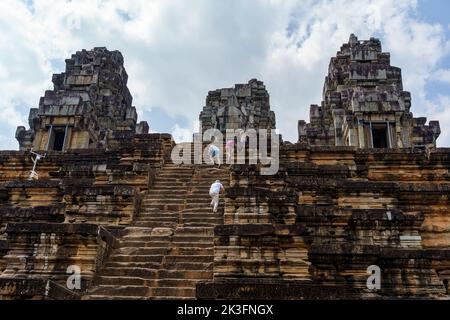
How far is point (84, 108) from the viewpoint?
2216cm

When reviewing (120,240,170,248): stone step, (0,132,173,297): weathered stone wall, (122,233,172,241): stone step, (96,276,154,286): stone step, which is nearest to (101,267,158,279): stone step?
(96,276,154,286): stone step

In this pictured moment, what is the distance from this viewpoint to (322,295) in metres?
5.46

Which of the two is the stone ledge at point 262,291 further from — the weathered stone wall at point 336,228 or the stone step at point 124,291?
the stone step at point 124,291

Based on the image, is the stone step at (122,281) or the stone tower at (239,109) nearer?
the stone step at (122,281)

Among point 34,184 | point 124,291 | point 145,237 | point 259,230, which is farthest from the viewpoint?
point 34,184

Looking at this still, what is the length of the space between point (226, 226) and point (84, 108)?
1747cm

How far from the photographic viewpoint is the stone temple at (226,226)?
673 centimetres

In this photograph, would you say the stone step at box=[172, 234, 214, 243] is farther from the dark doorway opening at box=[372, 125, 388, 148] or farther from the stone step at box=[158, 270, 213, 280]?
the dark doorway opening at box=[372, 125, 388, 148]

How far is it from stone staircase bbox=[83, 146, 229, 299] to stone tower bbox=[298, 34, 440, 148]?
1135 centimetres

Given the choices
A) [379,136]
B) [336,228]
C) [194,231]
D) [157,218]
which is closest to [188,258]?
[194,231]

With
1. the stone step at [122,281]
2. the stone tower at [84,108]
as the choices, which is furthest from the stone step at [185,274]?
the stone tower at [84,108]

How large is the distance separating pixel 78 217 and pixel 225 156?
636 centimetres

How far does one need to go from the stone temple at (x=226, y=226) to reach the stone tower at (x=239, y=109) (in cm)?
1078

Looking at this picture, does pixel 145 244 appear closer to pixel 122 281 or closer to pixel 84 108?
pixel 122 281
